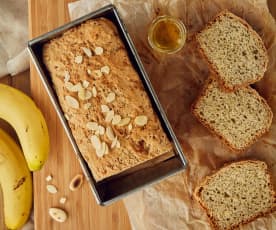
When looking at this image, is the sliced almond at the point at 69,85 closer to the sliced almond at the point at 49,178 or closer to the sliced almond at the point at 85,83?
the sliced almond at the point at 85,83

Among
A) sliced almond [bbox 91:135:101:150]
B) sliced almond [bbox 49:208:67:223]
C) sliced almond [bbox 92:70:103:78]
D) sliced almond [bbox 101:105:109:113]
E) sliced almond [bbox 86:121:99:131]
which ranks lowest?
sliced almond [bbox 49:208:67:223]

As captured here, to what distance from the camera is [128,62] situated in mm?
1886

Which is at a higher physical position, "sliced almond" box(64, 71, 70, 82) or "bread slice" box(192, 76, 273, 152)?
"sliced almond" box(64, 71, 70, 82)

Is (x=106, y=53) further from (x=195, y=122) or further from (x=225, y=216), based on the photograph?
(x=225, y=216)

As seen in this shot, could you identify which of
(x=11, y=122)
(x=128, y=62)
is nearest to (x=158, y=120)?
(x=128, y=62)

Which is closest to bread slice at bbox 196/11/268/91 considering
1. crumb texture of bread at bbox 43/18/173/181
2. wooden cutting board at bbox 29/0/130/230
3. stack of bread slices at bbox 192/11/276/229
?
stack of bread slices at bbox 192/11/276/229

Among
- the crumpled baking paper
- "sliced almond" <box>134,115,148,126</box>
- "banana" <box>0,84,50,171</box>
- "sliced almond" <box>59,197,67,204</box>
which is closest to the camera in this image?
"sliced almond" <box>134,115,148,126</box>

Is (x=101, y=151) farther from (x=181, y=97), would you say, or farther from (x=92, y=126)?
(x=181, y=97)

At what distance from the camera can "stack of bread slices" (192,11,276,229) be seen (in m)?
2.00

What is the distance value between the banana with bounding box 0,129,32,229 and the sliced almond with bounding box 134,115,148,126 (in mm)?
476

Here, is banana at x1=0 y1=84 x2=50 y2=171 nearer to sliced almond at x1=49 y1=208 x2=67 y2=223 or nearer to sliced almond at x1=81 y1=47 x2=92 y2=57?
sliced almond at x1=49 y1=208 x2=67 y2=223

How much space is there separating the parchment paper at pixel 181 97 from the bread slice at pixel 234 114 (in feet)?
0.13

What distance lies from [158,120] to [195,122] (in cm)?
21

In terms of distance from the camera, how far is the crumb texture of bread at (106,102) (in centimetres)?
186
